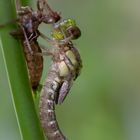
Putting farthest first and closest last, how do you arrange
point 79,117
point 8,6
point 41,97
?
point 79,117, point 41,97, point 8,6

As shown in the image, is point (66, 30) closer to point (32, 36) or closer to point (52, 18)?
point (52, 18)

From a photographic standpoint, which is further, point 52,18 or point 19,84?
point 52,18

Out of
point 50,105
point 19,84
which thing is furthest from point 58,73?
point 19,84

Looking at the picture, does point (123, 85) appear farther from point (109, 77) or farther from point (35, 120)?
point (35, 120)

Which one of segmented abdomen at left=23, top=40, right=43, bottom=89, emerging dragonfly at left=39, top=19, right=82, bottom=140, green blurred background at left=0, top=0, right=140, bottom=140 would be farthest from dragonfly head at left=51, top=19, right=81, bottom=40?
green blurred background at left=0, top=0, right=140, bottom=140

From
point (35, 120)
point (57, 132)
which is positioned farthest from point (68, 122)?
point (35, 120)

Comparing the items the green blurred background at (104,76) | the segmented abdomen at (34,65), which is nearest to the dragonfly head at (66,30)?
the segmented abdomen at (34,65)
